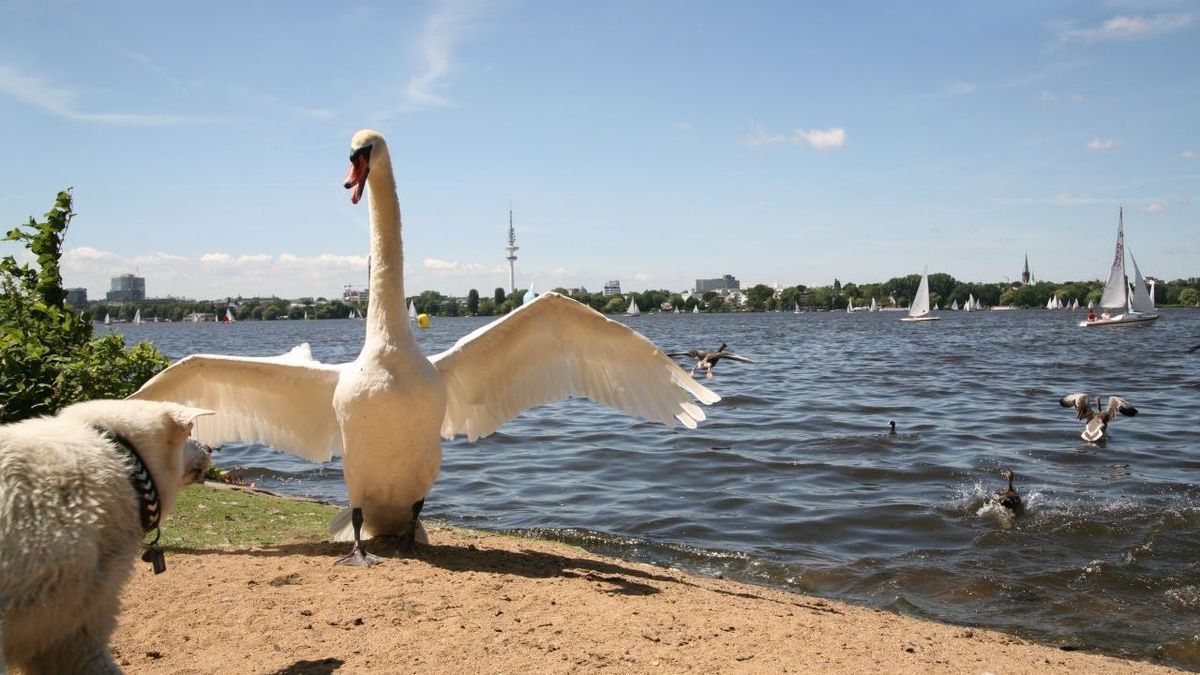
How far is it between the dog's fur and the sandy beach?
1.12 meters

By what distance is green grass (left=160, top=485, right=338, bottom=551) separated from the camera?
23.8ft

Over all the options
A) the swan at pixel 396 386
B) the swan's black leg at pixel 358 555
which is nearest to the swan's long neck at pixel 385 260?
the swan at pixel 396 386

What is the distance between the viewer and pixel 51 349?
8.82 meters

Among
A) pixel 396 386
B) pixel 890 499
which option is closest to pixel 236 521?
pixel 396 386

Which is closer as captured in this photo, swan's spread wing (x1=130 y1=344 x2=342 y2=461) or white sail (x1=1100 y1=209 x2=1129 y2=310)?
swan's spread wing (x1=130 y1=344 x2=342 y2=461)

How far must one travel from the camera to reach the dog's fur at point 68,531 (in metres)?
3.14

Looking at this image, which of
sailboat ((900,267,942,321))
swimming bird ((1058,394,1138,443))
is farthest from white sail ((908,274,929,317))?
swimming bird ((1058,394,1138,443))

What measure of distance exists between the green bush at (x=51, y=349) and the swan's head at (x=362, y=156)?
400cm

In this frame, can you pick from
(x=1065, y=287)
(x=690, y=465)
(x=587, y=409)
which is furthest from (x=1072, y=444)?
(x=1065, y=287)

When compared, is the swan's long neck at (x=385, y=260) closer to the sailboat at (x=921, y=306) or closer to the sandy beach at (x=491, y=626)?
the sandy beach at (x=491, y=626)

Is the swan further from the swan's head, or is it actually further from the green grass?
the green grass

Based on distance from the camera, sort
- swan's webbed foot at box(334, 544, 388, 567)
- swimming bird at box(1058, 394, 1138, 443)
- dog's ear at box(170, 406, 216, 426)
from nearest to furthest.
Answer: dog's ear at box(170, 406, 216, 426) → swan's webbed foot at box(334, 544, 388, 567) → swimming bird at box(1058, 394, 1138, 443)

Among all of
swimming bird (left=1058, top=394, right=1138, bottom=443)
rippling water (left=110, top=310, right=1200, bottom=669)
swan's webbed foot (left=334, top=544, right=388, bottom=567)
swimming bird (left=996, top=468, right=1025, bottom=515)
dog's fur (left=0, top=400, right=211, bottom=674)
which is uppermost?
dog's fur (left=0, top=400, right=211, bottom=674)

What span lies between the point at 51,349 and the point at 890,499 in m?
9.85
